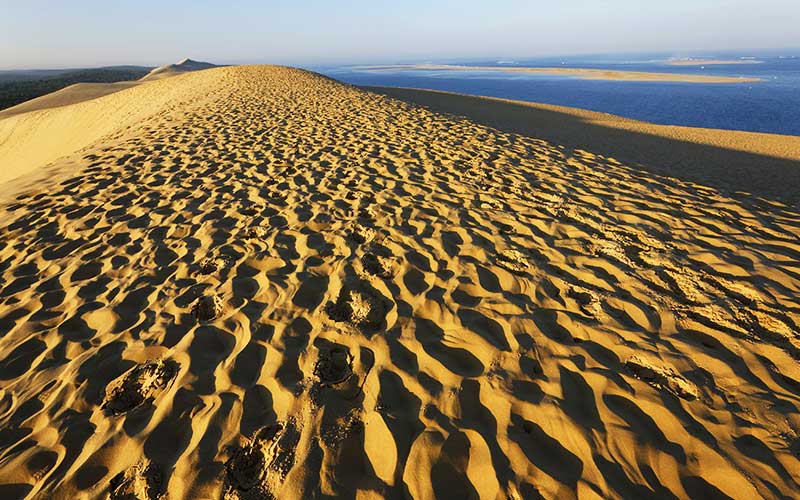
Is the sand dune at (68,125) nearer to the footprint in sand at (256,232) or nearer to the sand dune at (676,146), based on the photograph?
the footprint in sand at (256,232)

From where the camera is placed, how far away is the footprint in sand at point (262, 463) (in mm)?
1762

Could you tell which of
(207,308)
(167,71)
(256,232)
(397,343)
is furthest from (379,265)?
(167,71)

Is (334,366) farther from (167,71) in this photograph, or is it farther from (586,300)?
(167,71)

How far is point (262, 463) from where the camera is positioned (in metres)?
1.86

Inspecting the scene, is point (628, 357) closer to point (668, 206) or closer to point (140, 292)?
point (668, 206)

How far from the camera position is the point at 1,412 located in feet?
7.08

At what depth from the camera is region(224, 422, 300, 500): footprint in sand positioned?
1.76 m

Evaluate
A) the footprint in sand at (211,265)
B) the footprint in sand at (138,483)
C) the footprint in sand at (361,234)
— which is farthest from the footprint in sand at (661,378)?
the footprint in sand at (211,265)

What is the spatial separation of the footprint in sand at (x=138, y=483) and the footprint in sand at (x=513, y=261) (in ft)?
9.95

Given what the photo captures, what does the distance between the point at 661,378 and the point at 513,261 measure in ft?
5.16

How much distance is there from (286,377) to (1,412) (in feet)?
5.70

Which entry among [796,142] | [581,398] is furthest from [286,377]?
[796,142]

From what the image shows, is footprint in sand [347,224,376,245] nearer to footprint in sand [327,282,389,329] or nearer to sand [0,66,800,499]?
sand [0,66,800,499]

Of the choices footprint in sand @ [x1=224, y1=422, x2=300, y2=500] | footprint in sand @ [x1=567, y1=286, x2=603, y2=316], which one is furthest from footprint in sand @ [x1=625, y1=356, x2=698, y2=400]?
footprint in sand @ [x1=224, y1=422, x2=300, y2=500]
